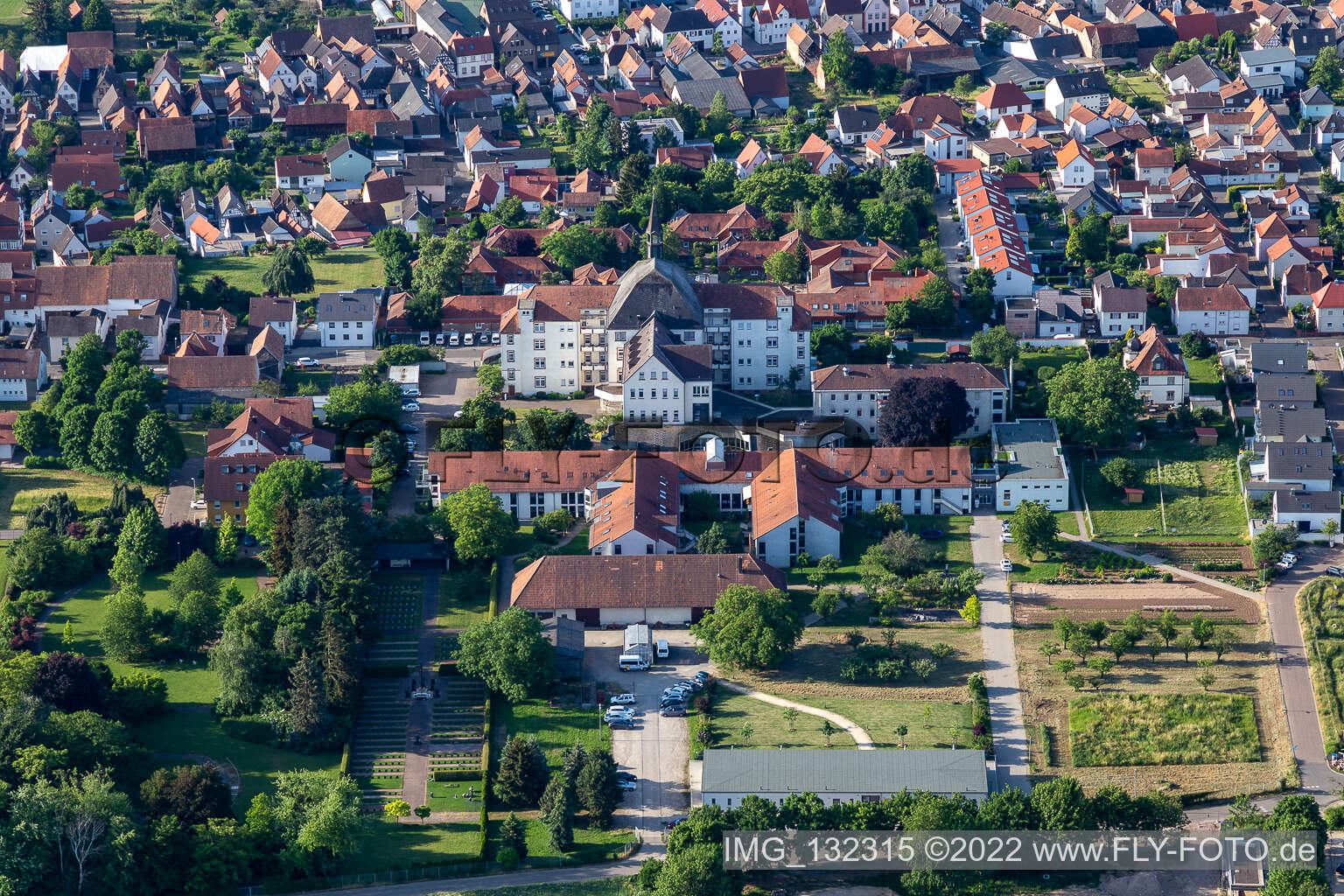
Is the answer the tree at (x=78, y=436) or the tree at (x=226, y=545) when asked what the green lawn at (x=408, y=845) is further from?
the tree at (x=78, y=436)

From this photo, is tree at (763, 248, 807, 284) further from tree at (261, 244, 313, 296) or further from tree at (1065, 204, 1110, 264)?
tree at (261, 244, 313, 296)

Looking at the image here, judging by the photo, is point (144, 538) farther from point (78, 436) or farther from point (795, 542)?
point (795, 542)

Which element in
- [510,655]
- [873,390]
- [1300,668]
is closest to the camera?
[510,655]

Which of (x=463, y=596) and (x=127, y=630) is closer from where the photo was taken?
(x=127, y=630)

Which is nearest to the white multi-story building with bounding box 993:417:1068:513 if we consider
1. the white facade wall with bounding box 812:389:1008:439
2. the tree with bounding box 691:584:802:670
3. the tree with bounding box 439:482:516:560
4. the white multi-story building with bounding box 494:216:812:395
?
the white facade wall with bounding box 812:389:1008:439

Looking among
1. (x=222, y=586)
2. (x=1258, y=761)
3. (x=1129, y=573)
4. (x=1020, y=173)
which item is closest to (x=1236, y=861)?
(x=1258, y=761)

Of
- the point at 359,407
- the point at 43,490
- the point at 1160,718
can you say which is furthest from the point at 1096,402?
the point at 43,490

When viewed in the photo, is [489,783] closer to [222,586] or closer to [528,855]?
[528,855]
